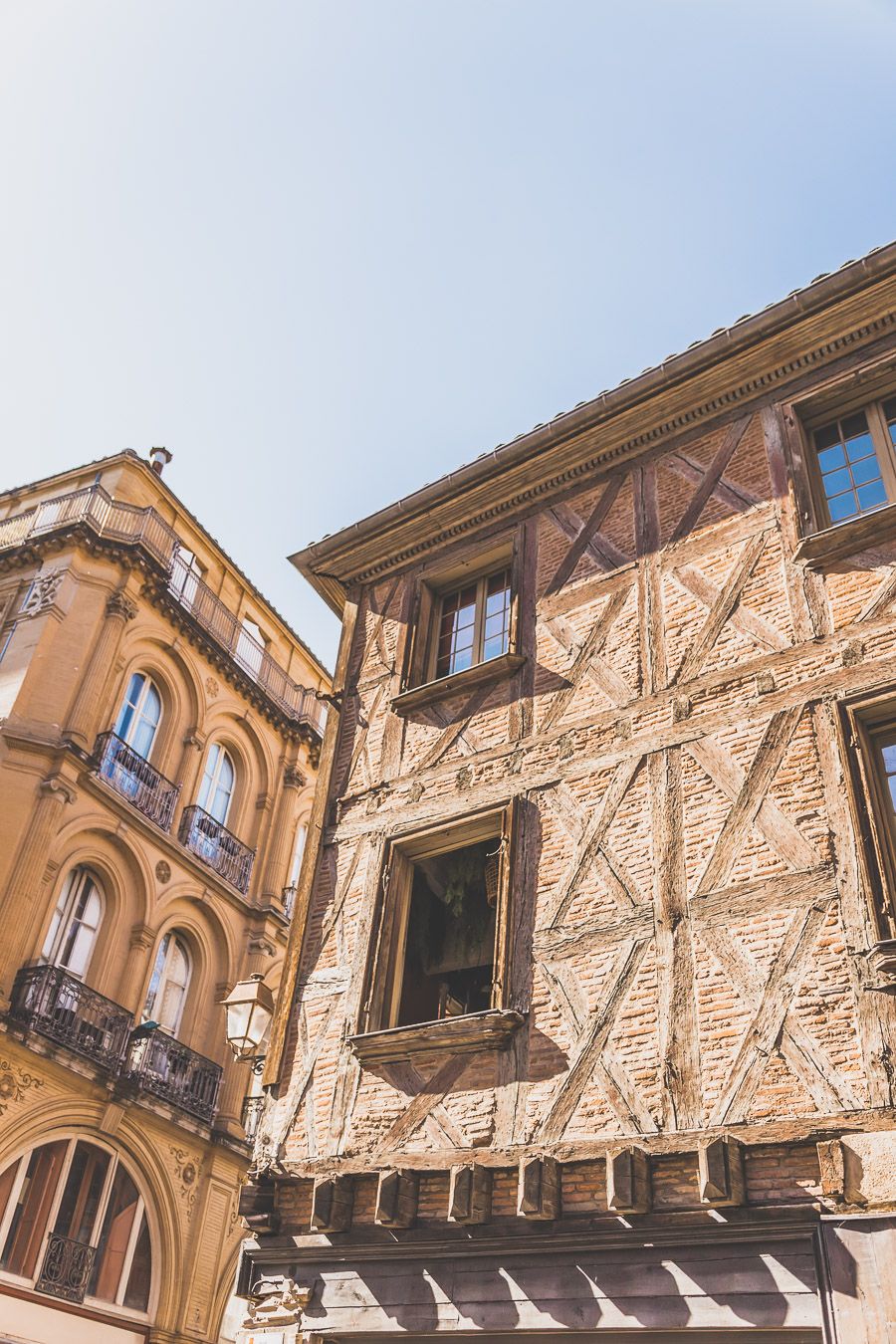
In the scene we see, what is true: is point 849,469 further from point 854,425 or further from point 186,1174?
point 186,1174

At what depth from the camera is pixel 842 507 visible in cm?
859

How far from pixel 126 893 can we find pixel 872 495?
13.8 meters

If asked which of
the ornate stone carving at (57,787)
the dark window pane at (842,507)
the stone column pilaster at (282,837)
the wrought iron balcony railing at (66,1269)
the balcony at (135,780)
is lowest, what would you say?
the wrought iron balcony railing at (66,1269)

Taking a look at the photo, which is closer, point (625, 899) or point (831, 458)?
point (625, 899)

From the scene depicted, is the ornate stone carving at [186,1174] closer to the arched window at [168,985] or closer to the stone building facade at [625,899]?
the arched window at [168,985]

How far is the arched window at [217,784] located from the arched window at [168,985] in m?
2.63

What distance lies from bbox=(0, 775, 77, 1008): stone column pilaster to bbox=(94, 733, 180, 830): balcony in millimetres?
1177

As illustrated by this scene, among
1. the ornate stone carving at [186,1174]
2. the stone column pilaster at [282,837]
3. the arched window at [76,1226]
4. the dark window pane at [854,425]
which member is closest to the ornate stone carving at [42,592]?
the stone column pilaster at [282,837]

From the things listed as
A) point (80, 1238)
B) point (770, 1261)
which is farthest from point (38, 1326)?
point (770, 1261)

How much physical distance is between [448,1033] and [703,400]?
5890mm

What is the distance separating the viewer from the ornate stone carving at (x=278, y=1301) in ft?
24.1

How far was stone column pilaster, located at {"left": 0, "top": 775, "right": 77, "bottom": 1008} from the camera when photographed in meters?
15.3

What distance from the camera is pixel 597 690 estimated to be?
348 inches

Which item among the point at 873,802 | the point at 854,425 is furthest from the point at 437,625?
the point at 873,802
